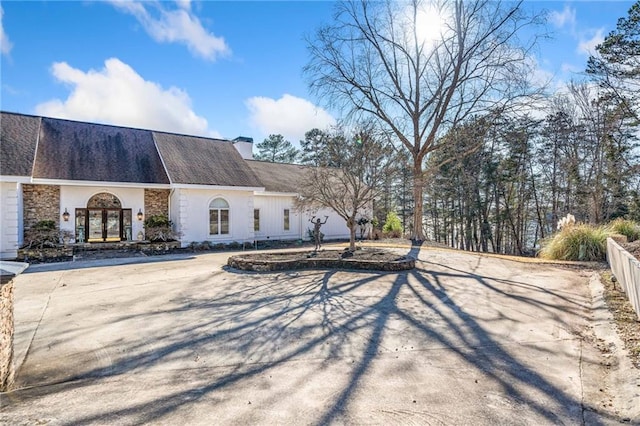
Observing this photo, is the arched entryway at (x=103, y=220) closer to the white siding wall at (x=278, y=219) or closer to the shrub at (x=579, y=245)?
the white siding wall at (x=278, y=219)

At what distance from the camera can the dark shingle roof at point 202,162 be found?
619 inches

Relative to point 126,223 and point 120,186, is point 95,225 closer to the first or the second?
point 126,223

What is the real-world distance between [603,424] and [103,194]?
16.8 meters

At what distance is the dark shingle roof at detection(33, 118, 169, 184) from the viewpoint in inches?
545

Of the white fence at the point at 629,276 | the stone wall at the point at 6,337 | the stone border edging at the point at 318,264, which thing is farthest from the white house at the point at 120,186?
the white fence at the point at 629,276

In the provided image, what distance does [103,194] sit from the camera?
1477cm

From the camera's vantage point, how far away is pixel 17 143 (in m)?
13.3

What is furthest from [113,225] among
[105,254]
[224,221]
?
[224,221]

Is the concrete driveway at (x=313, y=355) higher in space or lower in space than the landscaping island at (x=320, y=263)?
lower

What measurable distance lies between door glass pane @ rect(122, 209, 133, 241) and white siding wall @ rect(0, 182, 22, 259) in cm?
362

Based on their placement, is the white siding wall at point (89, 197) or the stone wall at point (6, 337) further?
the white siding wall at point (89, 197)

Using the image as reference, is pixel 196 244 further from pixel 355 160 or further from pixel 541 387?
pixel 541 387

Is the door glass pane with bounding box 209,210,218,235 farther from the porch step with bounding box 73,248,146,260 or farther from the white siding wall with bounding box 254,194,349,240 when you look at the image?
the porch step with bounding box 73,248,146,260

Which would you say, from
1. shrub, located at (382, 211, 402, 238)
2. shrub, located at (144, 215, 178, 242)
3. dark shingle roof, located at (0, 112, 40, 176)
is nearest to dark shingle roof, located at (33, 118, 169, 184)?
dark shingle roof, located at (0, 112, 40, 176)
